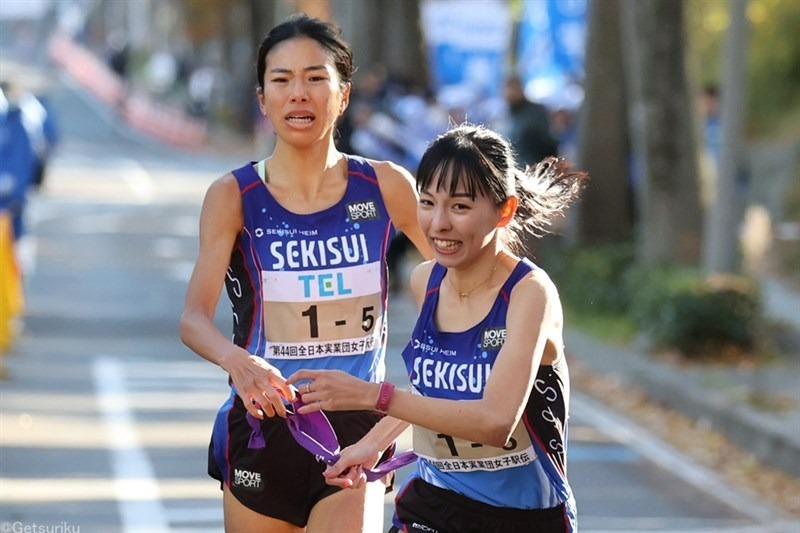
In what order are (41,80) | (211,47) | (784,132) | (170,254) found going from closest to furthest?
1. (170,254)
2. (784,132)
3. (41,80)
4. (211,47)

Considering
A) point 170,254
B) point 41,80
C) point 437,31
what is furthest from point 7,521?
point 41,80

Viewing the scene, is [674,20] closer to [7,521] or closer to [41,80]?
[7,521]

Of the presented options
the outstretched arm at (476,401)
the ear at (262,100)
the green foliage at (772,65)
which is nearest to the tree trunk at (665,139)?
the ear at (262,100)

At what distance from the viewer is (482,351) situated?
15.4 ft

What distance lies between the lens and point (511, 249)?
16.5ft

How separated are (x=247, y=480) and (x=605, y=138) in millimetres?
14943

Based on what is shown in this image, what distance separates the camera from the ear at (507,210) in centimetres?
476

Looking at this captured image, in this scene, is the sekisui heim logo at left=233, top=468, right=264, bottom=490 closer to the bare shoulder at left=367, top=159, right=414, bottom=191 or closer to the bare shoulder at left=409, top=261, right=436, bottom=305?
the bare shoulder at left=409, top=261, right=436, bottom=305

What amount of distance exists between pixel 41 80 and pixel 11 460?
70.2 metres

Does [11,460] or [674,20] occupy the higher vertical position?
[674,20]

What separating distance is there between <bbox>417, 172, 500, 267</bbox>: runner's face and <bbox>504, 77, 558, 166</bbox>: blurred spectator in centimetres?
1359

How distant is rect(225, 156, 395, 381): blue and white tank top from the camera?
17.6 ft

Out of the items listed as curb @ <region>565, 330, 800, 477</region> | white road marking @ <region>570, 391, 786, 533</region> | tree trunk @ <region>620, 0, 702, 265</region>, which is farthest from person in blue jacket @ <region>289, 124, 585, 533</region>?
tree trunk @ <region>620, 0, 702, 265</region>

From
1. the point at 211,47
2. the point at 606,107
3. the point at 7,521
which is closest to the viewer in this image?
the point at 7,521
